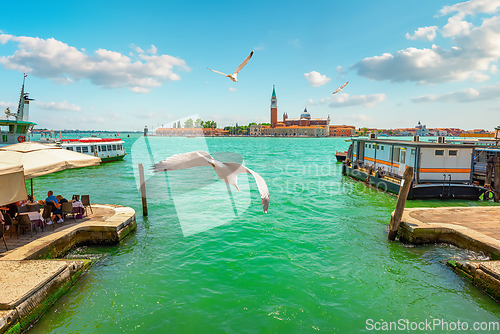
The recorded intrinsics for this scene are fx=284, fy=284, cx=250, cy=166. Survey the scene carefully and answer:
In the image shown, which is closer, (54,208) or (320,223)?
(54,208)

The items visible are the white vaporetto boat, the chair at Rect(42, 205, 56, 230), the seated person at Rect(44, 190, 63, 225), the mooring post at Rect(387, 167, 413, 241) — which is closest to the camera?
the chair at Rect(42, 205, 56, 230)

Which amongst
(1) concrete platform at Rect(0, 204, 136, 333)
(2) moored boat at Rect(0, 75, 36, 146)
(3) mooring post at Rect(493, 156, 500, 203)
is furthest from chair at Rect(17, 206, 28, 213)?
(3) mooring post at Rect(493, 156, 500, 203)

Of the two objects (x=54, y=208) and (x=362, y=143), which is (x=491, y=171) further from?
(x=54, y=208)

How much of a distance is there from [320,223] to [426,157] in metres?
9.25

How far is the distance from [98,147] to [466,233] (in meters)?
38.8

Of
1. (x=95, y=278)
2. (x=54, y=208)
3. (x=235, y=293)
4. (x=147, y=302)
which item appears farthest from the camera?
(x=54, y=208)

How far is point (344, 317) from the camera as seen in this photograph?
21.4 ft

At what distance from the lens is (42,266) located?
6676 mm

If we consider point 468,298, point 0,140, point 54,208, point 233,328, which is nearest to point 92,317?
point 233,328

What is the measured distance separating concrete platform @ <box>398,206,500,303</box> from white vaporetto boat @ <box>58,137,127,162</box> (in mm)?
34121

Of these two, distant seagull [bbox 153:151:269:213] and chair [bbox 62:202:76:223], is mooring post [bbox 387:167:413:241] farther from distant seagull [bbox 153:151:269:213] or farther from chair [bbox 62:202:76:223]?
chair [bbox 62:202:76:223]

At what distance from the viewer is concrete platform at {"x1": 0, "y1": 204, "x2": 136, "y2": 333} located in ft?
17.8

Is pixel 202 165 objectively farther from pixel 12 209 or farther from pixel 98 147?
pixel 98 147

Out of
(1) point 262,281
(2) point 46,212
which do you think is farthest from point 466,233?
(2) point 46,212
